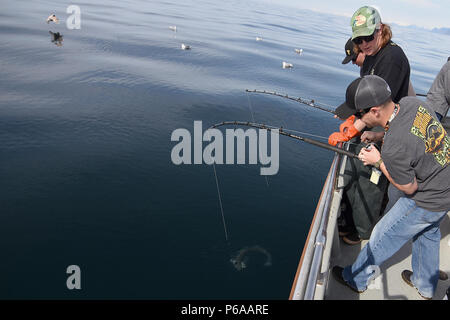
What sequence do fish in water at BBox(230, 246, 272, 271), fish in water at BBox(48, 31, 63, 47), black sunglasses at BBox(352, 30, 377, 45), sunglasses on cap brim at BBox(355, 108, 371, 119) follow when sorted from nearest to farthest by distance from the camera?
1. sunglasses on cap brim at BBox(355, 108, 371, 119)
2. black sunglasses at BBox(352, 30, 377, 45)
3. fish in water at BBox(230, 246, 272, 271)
4. fish in water at BBox(48, 31, 63, 47)

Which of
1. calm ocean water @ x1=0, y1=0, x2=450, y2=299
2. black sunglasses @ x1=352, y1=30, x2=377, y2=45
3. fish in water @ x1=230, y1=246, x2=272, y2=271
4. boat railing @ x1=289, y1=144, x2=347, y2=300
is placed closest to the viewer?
boat railing @ x1=289, y1=144, x2=347, y2=300

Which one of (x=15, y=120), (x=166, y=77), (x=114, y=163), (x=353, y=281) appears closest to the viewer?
(x=353, y=281)

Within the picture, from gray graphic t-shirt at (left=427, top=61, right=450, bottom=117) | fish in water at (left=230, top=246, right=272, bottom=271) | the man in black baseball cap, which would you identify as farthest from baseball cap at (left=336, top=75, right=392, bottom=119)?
fish in water at (left=230, top=246, right=272, bottom=271)

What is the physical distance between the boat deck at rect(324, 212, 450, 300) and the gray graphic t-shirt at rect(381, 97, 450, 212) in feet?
5.79

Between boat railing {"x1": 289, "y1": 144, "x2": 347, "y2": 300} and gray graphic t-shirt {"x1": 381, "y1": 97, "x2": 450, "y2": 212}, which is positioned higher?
gray graphic t-shirt {"x1": 381, "y1": 97, "x2": 450, "y2": 212}

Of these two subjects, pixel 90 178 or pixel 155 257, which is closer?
pixel 155 257

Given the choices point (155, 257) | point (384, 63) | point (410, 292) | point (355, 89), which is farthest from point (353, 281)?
point (155, 257)

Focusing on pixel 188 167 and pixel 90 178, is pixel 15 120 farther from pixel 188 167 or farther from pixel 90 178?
pixel 188 167

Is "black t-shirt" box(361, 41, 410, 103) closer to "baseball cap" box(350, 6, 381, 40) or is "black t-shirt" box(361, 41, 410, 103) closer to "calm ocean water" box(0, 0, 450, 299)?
"baseball cap" box(350, 6, 381, 40)

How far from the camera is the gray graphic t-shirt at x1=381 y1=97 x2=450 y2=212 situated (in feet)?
8.52

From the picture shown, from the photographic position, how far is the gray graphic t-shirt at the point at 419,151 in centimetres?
260

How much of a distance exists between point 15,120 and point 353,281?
15.5m

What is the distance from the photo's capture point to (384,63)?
3.84 meters

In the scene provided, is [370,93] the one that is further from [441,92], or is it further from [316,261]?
[441,92]
